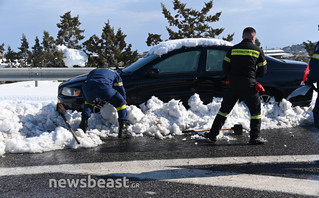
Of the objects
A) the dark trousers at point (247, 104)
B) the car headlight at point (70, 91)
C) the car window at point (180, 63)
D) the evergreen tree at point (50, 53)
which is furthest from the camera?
the evergreen tree at point (50, 53)

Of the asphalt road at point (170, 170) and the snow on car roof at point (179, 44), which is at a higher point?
the snow on car roof at point (179, 44)

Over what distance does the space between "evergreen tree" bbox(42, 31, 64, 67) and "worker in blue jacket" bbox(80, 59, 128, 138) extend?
2719 centimetres

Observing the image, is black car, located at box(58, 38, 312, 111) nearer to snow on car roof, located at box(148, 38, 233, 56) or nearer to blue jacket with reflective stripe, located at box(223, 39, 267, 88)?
snow on car roof, located at box(148, 38, 233, 56)

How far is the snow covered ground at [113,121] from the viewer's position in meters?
4.99

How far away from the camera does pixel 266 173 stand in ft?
12.4

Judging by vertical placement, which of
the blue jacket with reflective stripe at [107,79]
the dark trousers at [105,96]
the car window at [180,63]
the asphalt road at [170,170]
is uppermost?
the car window at [180,63]

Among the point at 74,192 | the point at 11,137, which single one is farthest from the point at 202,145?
the point at 11,137

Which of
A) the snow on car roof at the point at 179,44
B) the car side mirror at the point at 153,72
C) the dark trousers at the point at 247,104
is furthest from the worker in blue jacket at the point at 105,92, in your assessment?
the dark trousers at the point at 247,104

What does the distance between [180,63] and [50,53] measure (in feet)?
98.2

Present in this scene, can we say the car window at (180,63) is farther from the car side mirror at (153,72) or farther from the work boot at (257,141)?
the work boot at (257,141)

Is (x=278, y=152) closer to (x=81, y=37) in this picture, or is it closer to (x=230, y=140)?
(x=230, y=140)

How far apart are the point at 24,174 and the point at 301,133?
4463mm

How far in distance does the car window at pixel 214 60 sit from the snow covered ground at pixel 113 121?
625 millimetres

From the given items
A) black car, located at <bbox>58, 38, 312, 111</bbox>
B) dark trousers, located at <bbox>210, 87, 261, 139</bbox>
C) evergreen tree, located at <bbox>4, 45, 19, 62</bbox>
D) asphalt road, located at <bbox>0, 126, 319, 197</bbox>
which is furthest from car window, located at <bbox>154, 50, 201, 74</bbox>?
evergreen tree, located at <bbox>4, 45, 19, 62</bbox>
